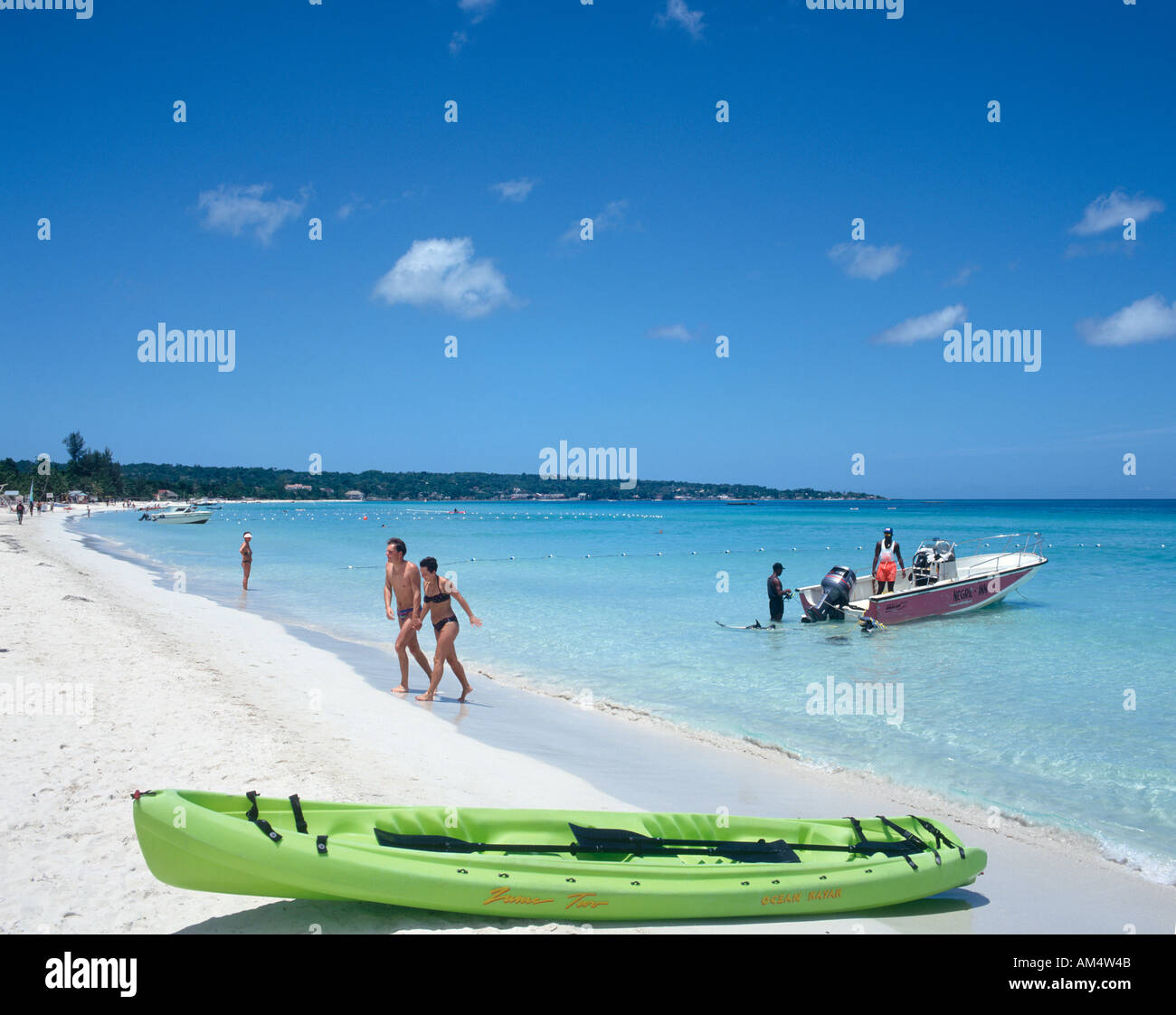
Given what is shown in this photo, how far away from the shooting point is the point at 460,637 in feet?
50.1

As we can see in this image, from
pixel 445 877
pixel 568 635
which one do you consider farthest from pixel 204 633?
pixel 445 877

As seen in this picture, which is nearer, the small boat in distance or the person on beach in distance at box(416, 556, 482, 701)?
the person on beach in distance at box(416, 556, 482, 701)

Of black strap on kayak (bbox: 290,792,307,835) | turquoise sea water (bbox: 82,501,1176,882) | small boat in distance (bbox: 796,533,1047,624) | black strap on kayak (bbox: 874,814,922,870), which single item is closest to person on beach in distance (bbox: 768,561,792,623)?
turquoise sea water (bbox: 82,501,1176,882)

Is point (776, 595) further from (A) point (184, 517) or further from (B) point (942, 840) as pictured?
(A) point (184, 517)

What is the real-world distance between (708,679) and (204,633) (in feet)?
27.7

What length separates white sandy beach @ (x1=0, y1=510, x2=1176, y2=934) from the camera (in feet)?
13.6

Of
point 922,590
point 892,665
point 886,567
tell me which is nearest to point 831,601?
point 886,567

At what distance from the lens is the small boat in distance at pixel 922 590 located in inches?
637

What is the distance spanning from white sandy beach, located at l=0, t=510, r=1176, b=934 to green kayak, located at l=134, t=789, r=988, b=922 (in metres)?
0.20

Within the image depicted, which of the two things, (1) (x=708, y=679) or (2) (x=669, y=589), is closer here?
(1) (x=708, y=679)

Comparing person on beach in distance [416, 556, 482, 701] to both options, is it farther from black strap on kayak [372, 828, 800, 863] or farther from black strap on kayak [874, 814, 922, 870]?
black strap on kayak [874, 814, 922, 870]

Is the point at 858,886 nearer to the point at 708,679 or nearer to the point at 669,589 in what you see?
the point at 708,679

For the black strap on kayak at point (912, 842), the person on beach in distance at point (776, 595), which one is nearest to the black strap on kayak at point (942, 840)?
the black strap on kayak at point (912, 842)

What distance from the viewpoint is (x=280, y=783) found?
5.92 metres
